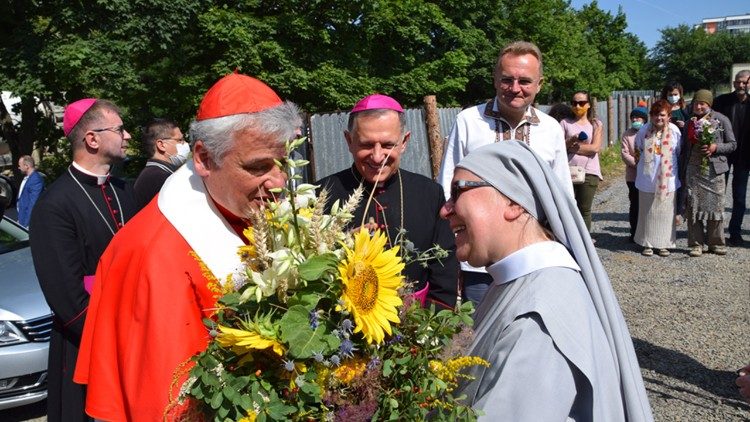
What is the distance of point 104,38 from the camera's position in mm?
17438

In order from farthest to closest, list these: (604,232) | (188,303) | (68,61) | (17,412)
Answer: (68,61) → (604,232) → (17,412) → (188,303)

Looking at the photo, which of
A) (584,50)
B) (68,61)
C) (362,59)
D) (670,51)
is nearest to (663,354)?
(68,61)

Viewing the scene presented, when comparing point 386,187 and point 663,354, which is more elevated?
point 386,187

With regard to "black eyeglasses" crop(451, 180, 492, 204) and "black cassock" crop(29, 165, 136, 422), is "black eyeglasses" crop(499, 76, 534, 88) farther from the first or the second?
"black cassock" crop(29, 165, 136, 422)

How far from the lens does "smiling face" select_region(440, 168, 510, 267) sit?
2004 mm

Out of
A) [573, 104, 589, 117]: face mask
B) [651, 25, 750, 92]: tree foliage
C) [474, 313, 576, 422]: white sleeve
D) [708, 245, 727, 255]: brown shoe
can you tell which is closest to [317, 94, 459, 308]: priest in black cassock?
[474, 313, 576, 422]: white sleeve

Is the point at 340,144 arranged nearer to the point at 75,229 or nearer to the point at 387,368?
the point at 75,229

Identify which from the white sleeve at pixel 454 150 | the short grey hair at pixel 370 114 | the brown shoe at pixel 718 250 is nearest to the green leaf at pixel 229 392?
the short grey hair at pixel 370 114

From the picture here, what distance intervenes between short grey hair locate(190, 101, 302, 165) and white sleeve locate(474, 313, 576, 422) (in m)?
0.94

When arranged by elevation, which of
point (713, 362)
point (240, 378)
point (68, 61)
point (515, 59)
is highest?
point (68, 61)

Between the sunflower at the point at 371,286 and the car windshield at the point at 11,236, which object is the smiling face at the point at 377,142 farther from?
the car windshield at the point at 11,236

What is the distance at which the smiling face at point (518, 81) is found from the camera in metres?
4.11

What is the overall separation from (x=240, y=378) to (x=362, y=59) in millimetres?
23289

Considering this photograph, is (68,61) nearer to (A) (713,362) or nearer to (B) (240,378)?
(A) (713,362)
